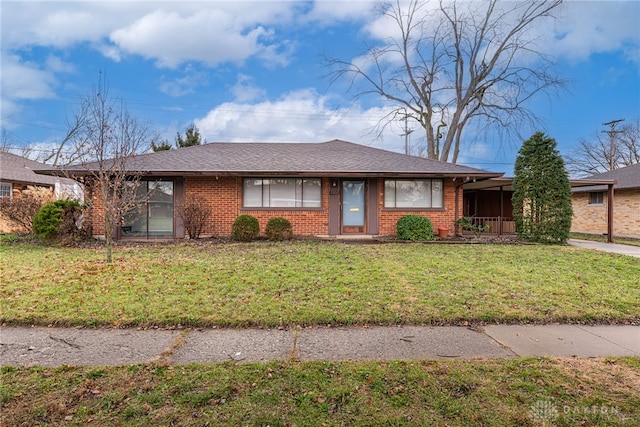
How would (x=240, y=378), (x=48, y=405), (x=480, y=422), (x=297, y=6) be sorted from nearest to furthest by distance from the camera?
1. (x=480, y=422)
2. (x=48, y=405)
3. (x=240, y=378)
4. (x=297, y=6)

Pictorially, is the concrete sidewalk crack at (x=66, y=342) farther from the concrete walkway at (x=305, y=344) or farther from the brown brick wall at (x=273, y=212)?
the brown brick wall at (x=273, y=212)

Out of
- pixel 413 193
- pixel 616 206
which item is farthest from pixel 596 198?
pixel 413 193

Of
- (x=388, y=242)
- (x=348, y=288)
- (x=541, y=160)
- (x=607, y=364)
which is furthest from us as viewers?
(x=541, y=160)

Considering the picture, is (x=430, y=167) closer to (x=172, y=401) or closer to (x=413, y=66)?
(x=172, y=401)

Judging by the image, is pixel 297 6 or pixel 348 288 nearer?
pixel 348 288

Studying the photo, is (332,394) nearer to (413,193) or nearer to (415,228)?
(415,228)

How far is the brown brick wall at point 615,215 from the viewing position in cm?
1599

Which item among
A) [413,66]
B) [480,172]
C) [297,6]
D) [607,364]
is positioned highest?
[413,66]

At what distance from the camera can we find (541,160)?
12.0m

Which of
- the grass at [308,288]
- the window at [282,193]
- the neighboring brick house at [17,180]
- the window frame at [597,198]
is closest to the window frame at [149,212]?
the window at [282,193]

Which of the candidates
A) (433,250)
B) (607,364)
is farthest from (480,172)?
(607,364)

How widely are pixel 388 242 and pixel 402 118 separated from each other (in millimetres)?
16784

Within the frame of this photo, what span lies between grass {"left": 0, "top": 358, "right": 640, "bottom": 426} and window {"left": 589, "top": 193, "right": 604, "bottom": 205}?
19357 millimetres

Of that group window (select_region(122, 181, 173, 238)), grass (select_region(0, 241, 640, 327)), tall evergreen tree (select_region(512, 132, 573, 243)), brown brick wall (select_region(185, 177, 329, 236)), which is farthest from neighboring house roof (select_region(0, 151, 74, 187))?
tall evergreen tree (select_region(512, 132, 573, 243))
